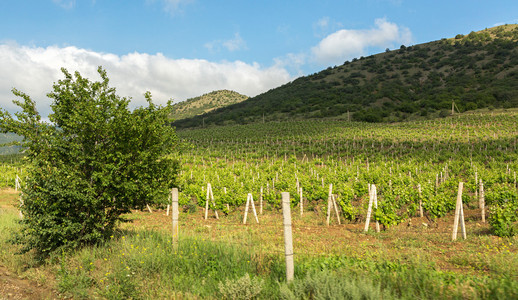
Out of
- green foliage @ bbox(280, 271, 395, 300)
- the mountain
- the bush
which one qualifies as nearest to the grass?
green foliage @ bbox(280, 271, 395, 300)

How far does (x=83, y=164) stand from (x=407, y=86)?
99.3 meters

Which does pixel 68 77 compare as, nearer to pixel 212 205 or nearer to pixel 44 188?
pixel 44 188

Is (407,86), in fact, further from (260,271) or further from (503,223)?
(260,271)

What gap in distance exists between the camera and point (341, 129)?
56219 mm

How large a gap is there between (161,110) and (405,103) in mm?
78495

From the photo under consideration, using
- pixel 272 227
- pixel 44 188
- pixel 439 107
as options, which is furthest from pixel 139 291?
pixel 439 107

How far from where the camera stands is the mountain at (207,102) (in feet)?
539

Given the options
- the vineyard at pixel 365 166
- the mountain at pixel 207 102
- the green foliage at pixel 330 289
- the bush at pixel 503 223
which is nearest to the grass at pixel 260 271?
the green foliage at pixel 330 289

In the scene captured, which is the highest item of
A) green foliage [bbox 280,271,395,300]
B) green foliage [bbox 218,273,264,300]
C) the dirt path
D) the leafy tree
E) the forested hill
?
the forested hill

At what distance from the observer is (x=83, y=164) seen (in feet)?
26.9

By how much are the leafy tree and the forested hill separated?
Answer: 224 ft

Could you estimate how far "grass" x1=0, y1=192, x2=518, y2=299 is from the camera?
188 inches

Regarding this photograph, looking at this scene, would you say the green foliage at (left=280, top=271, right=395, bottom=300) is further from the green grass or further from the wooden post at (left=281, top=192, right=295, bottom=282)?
the wooden post at (left=281, top=192, right=295, bottom=282)

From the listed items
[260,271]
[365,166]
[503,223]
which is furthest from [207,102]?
[260,271]
